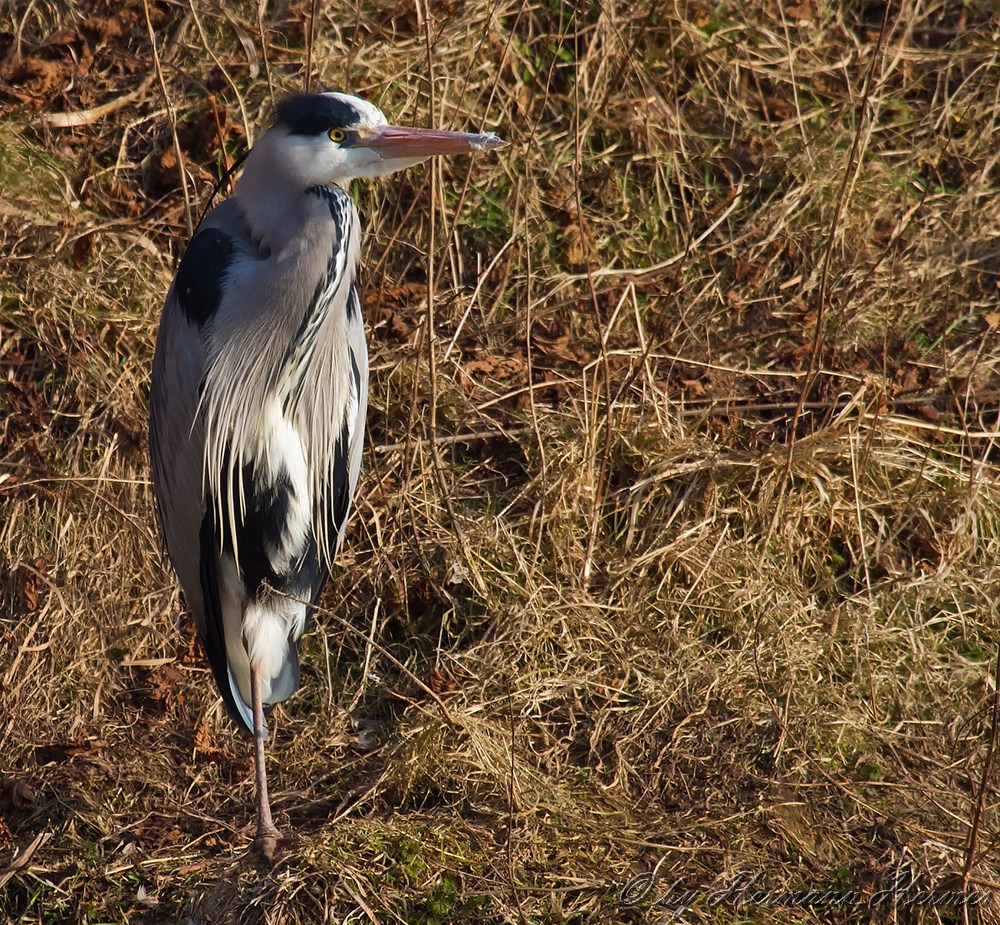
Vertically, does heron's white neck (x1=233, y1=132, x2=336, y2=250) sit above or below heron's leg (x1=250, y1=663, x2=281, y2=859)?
above

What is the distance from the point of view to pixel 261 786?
2.98 metres

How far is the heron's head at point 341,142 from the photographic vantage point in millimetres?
2801

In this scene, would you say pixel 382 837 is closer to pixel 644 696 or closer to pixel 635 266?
pixel 644 696

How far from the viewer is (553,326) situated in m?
4.21

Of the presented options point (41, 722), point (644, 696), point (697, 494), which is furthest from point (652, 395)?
point (41, 722)

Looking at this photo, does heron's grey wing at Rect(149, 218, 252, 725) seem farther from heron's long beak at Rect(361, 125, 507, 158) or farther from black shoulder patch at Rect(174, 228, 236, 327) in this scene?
heron's long beak at Rect(361, 125, 507, 158)

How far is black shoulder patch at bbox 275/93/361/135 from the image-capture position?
9.19 ft

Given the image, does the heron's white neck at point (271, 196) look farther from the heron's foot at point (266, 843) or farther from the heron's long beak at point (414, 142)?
the heron's foot at point (266, 843)

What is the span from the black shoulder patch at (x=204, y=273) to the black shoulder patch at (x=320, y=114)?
319 mm

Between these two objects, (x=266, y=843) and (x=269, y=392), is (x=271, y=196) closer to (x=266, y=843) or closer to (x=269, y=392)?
(x=269, y=392)

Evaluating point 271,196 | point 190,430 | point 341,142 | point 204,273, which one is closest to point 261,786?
point 190,430

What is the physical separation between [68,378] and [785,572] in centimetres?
217

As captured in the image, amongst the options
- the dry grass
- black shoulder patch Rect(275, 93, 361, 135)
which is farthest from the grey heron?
the dry grass

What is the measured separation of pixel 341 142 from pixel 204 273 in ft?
1.43
